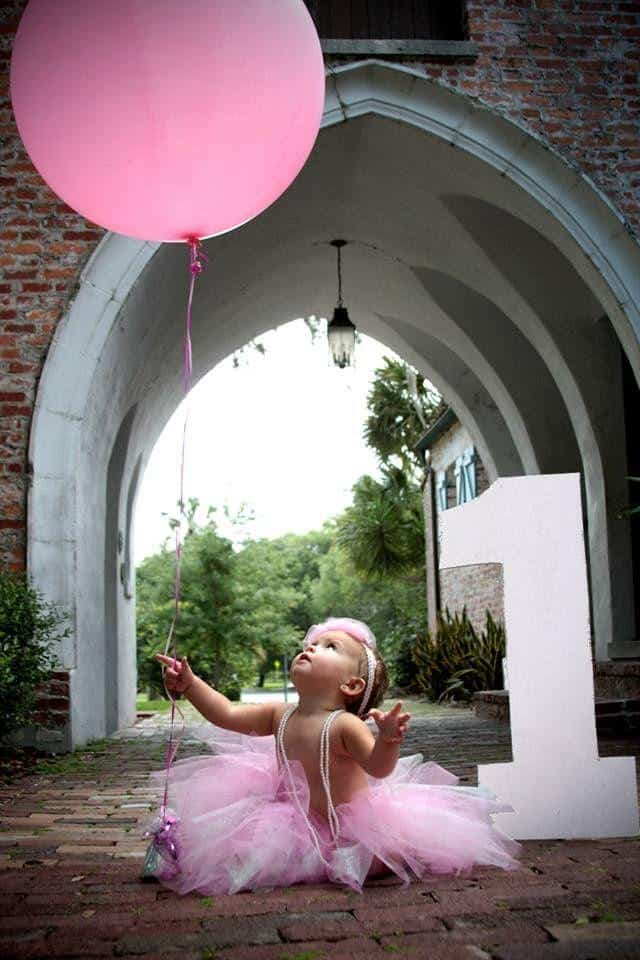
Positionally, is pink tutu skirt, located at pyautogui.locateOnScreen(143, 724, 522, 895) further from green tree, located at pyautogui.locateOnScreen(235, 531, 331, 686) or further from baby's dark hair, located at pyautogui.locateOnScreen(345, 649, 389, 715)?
green tree, located at pyautogui.locateOnScreen(235, 531, 331, 686)

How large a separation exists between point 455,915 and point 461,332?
8.65 metres

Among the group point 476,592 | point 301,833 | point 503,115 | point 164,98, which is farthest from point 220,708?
point 476,592

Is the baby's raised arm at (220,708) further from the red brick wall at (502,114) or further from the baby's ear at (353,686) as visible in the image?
the red brick wall at (502,114)

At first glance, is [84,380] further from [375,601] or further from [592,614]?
[375,601]

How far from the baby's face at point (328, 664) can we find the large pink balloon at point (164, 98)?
5.30 feet

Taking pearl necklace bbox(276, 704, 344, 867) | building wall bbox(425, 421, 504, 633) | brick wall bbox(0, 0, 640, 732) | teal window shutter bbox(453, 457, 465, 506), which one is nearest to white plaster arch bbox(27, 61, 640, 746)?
brick wall bbox(0, 0, 640, 732)

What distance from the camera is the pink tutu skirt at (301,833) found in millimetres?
2885

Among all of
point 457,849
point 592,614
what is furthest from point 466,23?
point 457,849

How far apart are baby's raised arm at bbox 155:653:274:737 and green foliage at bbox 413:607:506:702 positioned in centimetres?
910

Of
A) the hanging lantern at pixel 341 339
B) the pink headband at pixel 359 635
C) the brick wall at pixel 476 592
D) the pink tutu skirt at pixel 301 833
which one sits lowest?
the pink tutu skirt at pixel 301 833

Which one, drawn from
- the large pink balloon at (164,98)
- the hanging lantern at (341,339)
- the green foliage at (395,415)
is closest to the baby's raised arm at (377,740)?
the large pink balloon at (164,98)

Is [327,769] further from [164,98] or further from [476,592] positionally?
[476,592]

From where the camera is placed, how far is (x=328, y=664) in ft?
10.4

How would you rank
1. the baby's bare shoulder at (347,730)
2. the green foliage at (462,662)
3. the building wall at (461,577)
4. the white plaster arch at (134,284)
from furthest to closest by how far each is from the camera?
1. the building wall at (461,577)
2. the green foliage at (462,662)
3. the white plaster arch at (134,284)
4. the baby's bare shoulder at (347,730)
